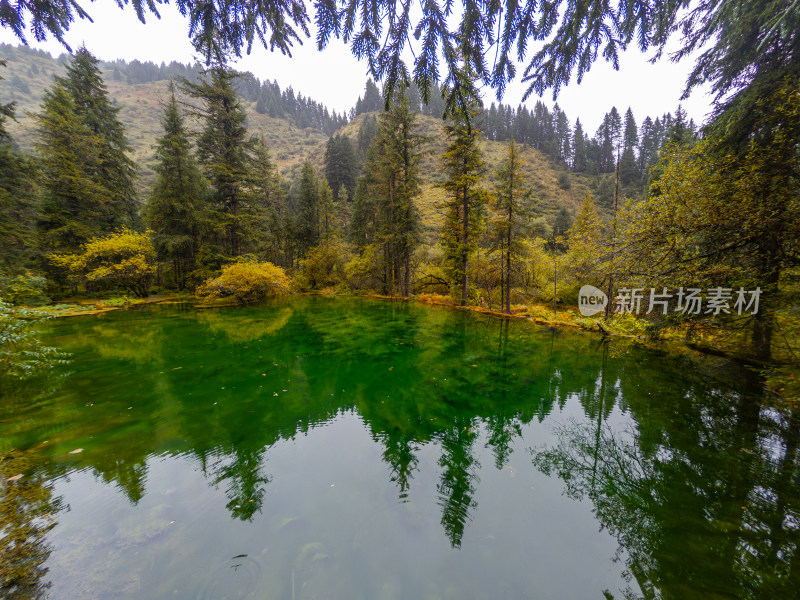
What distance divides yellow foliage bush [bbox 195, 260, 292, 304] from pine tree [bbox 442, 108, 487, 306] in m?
12.0

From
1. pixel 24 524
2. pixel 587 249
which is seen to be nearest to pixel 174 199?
pixel 24 524

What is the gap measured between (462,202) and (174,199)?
20.9 meters

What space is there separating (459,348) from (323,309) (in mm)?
10509

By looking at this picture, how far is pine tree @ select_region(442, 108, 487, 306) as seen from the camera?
52.7 ft

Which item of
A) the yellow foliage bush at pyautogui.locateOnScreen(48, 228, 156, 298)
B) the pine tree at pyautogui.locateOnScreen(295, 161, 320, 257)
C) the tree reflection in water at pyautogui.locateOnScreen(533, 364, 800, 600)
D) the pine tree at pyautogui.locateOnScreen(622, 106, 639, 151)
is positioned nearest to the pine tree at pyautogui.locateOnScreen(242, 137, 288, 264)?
the pine tree at pyautogui.locateOnScreen(295, 161, 320, 257)

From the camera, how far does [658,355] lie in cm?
887

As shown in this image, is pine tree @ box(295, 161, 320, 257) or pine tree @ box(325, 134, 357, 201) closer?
pine tree @ box(295, 161, 320, 257)

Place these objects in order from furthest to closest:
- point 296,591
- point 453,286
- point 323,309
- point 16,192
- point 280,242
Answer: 1. point 280,242
2. point 453,286
3. point 323,309
4. point 16,192
5. point 296,591

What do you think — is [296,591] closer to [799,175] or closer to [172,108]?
[799,175]

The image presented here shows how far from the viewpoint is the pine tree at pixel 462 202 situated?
16.1m

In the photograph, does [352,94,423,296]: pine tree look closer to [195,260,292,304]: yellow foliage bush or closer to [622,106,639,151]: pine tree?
[195,260,292,304]: yellow foliage bush

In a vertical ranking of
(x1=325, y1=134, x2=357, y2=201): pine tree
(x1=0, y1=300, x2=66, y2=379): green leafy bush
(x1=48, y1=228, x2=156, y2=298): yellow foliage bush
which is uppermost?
(x1=325, y1=134, x2=357, y2=201): pine tree

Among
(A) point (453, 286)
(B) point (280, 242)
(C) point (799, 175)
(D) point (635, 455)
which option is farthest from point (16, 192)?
→ (C) point (799, 175)

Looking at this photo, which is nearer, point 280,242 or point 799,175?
point 799,175
